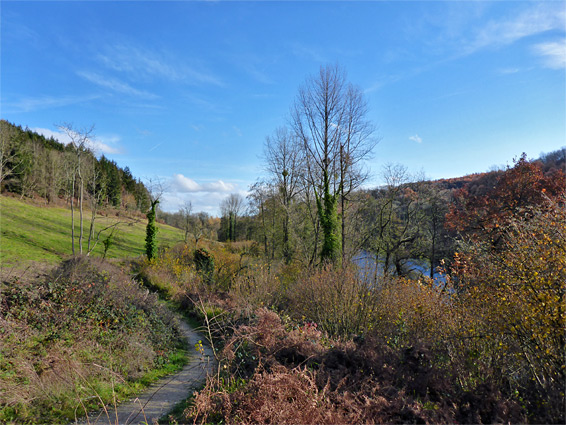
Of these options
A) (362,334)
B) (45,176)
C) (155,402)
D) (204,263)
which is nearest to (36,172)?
(45,176)

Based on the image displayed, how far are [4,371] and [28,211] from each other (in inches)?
1231

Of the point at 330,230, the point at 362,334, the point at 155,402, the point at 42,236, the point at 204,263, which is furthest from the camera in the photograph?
the point at 42,236

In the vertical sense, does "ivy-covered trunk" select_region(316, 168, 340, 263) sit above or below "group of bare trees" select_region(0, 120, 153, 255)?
below

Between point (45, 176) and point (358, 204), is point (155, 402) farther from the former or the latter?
point (45, 176)

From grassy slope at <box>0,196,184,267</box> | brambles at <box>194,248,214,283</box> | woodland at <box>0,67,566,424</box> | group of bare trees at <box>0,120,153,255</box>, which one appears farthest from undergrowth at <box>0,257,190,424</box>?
group of bare trees at <box>0,120,153,255</box>

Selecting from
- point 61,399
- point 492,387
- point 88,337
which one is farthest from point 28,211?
point 492,387

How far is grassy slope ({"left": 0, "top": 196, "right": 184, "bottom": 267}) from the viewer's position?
19.9 m

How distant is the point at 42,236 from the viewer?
80.2 ft

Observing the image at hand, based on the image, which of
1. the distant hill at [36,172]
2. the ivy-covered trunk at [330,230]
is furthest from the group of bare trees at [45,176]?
the ivy-covered trunk at [330,230]

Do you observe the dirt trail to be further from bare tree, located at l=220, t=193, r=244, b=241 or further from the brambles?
bare tree, located at l=220, t=193, r=244, b=241

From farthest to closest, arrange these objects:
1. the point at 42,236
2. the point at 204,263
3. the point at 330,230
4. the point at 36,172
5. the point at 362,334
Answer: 1. the point at 36,172
2. the point at 42,236
3. the point at 204,263
4. the point at 330,230
5. the point at 362,334

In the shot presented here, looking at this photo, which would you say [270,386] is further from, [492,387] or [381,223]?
[381,223]

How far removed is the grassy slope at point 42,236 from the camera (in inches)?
785

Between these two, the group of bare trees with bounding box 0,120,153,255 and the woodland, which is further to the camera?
the group of bare trees with bounding box 0,120,153,255
